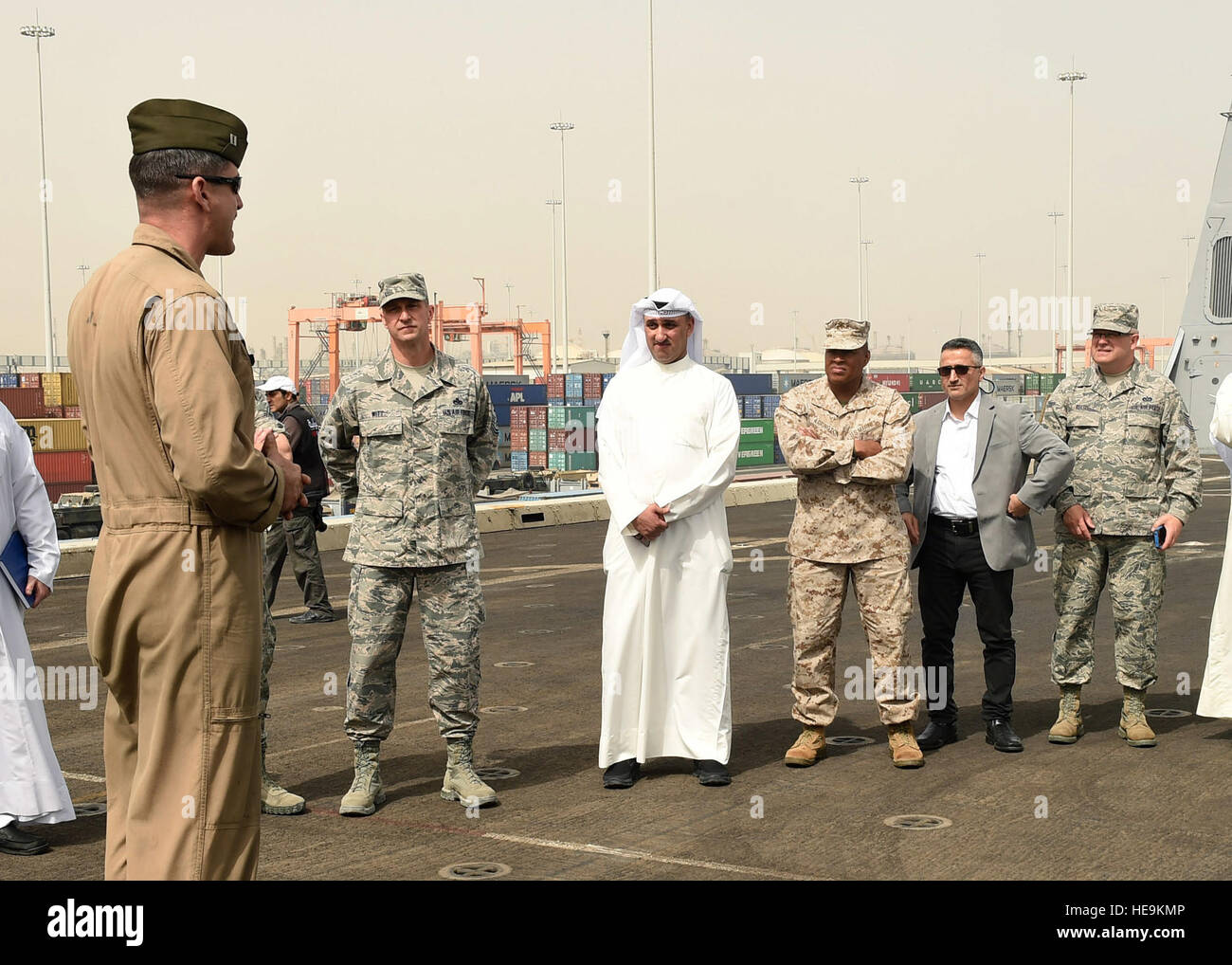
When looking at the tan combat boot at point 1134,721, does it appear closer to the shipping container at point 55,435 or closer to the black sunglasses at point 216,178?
the black sunglasses at point 216,178

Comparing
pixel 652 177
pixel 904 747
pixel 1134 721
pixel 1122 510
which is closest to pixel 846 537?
pixel 904 747

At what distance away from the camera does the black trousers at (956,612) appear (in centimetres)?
769

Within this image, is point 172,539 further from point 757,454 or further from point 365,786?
point 757,454

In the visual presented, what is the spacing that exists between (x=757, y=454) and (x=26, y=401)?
24277 millimetres

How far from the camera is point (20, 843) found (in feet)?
19.6

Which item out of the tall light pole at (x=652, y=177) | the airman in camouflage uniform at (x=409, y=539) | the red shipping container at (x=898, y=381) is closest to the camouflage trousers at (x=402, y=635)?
the airman in camouflage uniform at (x=409, y=539)

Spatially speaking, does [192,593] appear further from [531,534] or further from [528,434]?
[528,434]

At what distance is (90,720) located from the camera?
8641 mm

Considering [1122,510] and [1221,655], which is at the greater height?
[1122,510]

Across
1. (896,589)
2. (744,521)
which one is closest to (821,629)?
(896,589)

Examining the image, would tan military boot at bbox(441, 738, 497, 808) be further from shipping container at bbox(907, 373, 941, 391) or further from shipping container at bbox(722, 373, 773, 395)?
shipping container at bbox(907, 373, 941, 391)

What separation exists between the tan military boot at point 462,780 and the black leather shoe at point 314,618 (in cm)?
625

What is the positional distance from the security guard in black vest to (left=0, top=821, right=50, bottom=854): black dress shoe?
5.89m
